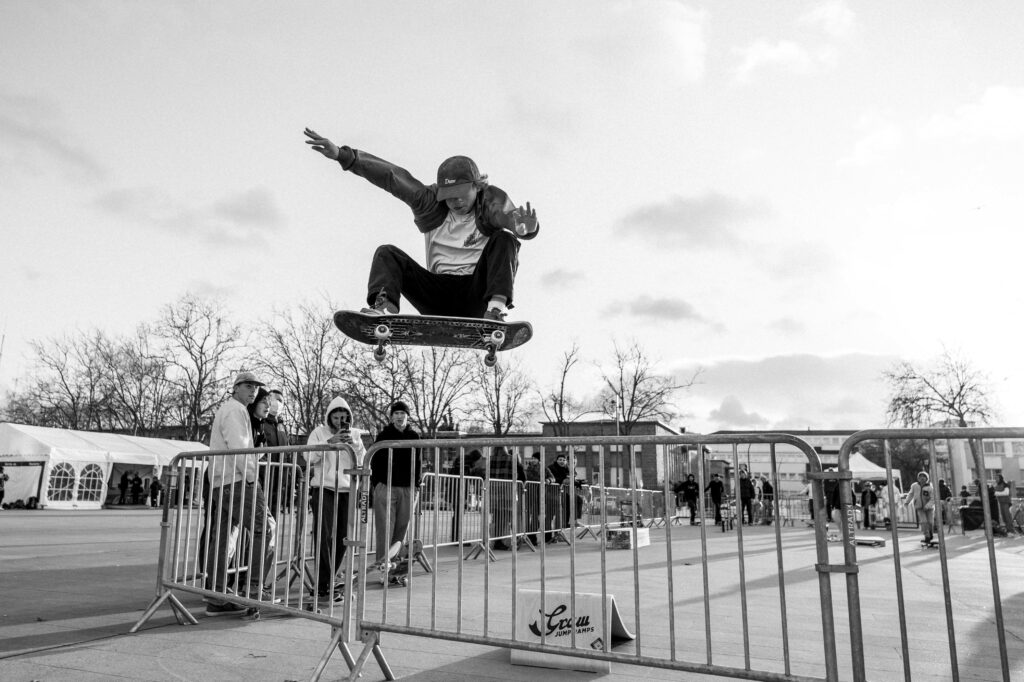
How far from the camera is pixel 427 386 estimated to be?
118ft

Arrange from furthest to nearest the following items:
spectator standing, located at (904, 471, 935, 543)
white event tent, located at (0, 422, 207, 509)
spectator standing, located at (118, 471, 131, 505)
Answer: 1. spectator standing, located at (118, 471, 131, 505)
2. white event tent, located at (0, 422, 207, 509)
3. spectator standing, located at (904, 471, 935, 543)

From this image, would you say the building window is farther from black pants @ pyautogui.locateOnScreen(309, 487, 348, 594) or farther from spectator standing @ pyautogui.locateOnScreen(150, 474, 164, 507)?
spectator standing @ pyautogui.locateOnScreen(150, 474, 164, 507)

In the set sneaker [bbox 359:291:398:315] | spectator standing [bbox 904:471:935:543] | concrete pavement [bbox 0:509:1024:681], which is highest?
sneaker [bbox 359:291:398:315]

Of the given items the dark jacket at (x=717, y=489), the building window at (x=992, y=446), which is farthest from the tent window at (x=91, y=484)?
the building window at (x=992, y=446)

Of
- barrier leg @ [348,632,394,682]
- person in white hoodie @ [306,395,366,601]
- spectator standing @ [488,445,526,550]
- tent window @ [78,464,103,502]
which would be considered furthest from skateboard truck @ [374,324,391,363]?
tent window @ [78,464,103,502]

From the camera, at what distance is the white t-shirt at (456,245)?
502 centimetres

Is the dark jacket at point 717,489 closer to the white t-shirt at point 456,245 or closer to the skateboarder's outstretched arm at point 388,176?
the white t-shirt at point 456,245

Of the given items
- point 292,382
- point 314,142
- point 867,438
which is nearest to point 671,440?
point 867,438

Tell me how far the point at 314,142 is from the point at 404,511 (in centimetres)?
Answer: 428

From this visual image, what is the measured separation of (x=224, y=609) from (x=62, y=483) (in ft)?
83.1

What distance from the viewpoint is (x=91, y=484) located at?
27.4 meters

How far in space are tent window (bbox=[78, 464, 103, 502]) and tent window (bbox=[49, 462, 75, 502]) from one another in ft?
1.28

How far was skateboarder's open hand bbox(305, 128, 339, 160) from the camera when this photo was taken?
4941 mm

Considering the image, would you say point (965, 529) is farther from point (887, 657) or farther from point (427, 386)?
point (427, 386)
